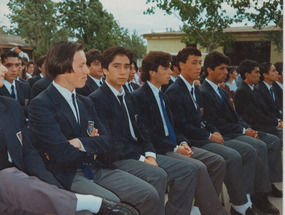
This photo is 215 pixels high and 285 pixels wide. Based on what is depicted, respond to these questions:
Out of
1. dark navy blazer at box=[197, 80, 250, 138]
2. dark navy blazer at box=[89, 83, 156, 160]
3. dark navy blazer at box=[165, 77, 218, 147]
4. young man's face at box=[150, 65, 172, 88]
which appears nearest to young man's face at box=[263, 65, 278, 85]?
dark navy blazer at box=[197, 80, 250, 138]

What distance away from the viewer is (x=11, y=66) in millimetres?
4094

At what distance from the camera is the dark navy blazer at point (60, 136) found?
203 centimetres

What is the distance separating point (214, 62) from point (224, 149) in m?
A: 1.12

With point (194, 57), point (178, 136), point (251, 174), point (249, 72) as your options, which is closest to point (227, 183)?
point (251, 174)

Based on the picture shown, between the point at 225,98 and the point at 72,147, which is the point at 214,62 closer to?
the point at 225,98

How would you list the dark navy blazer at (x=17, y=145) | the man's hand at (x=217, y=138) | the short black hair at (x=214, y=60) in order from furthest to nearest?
the short black hair at (x=214, y=60) < the man's hand at (x=217, y=138) < the dark navy blazer at (x=17, y=145)

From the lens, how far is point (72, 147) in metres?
2.05

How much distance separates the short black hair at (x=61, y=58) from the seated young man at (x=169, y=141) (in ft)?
3.22

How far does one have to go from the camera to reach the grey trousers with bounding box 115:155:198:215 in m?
2.51

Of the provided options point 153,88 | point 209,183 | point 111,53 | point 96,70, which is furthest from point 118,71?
point 96,70

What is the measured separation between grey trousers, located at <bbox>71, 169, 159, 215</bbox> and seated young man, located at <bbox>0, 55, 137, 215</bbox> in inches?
9.0

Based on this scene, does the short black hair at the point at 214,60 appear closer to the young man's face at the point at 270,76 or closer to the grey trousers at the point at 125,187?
the young man's face at the point at 270,76

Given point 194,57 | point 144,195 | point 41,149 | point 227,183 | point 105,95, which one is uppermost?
point 194,57

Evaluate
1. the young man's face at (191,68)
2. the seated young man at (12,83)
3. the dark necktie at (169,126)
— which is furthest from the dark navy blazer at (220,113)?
the seated young man at (12,83)
